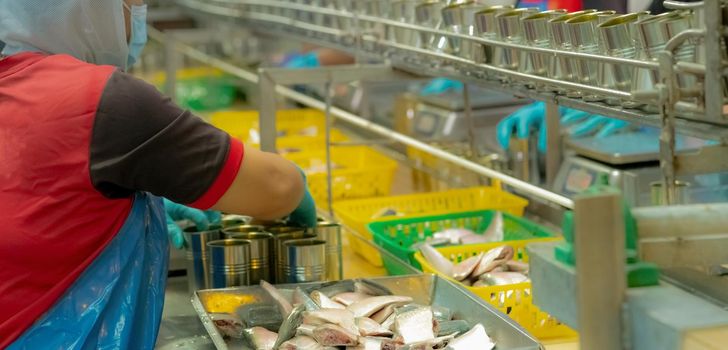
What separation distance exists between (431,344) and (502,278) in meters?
0.39

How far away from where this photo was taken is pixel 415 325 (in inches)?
77.3

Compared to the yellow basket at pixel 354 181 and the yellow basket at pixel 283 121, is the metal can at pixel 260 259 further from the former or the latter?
the yellow basket at pixel 283 121

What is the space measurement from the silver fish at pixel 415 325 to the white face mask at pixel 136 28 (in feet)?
2.83

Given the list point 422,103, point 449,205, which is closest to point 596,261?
point 449,205

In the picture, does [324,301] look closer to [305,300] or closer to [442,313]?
[305,300]

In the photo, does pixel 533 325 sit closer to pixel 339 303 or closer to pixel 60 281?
pixel 339 303

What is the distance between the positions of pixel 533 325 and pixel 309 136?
2.04 metres

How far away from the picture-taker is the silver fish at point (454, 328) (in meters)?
1.96

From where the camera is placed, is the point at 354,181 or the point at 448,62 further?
the point at 354,181

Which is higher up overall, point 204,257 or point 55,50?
point 55,50

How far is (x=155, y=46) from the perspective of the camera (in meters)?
6.86

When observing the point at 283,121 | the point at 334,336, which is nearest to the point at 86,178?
the point at 334,336

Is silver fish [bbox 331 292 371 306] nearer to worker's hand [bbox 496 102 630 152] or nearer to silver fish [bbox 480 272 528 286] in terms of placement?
silver fish [bbox 480 272 528 286]

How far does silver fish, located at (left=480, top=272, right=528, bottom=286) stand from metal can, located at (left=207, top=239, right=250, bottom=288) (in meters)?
0.54
